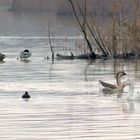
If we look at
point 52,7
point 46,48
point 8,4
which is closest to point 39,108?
point 46,48

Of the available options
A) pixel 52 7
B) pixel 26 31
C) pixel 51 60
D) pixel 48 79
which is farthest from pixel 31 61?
pixel 52 7

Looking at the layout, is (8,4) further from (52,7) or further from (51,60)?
(51,60)

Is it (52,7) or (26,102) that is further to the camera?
(52,7)

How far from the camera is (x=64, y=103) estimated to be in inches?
798

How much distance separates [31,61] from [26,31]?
26318 mm

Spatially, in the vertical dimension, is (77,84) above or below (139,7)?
below

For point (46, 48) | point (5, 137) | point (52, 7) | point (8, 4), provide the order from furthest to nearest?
point (8, 4)
point (52, 7)
point (46, 48)
point (5, 137)

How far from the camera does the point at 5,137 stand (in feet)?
48.0

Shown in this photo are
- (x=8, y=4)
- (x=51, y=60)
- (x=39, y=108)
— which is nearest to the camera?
(x=39, y=108)

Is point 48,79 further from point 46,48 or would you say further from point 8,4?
point 8,4

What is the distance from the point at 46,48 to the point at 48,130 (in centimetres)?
2958

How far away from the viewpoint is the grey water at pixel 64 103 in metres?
15.2

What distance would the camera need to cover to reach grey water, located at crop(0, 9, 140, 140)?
600 inches

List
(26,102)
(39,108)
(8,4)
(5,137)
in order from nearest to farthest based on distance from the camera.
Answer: (5,137) < (39,108) < (26,102) < (8,4)
